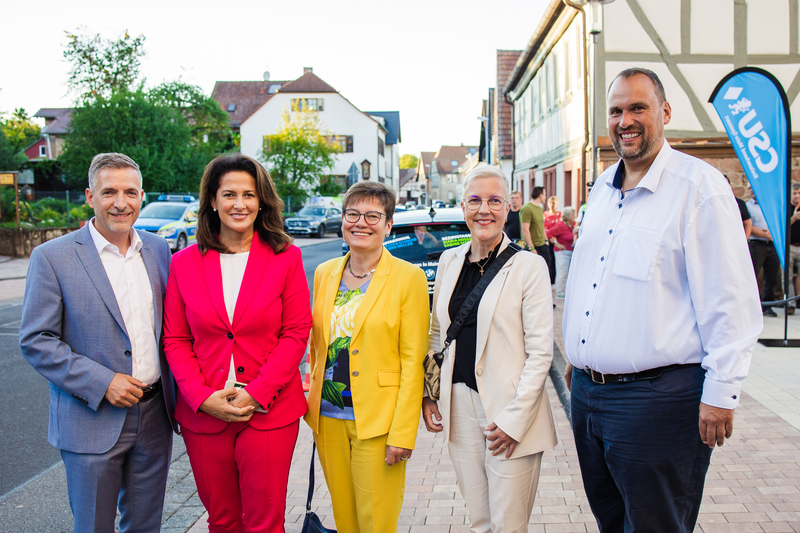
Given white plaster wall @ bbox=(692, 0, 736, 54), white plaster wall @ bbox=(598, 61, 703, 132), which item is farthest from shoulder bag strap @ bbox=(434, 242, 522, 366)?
white plaster wall @ bbox=(692, 0, 736, 54)

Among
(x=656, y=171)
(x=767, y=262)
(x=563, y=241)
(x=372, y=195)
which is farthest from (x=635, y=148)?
(x=767, y=262)

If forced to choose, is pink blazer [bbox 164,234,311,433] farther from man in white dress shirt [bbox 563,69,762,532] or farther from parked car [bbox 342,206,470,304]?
parked car [bbox 342,206,470,304]

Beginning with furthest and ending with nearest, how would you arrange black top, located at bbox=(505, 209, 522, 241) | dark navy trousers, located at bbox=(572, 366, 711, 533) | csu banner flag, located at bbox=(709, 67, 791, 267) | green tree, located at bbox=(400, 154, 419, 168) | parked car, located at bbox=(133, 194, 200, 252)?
green tree, located at bbox=(400, 154, 419, 168) → parked car, located at bbox=(133, 194, 200, 252) → black top, located at bbox=(505, 209, 522, 241) → csu banner flag, located at bbox=(709, 67, 791, 267) → dark navy trousers, located at bbox=(572, 366, 711, 533)

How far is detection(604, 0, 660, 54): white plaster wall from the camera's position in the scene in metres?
11.0

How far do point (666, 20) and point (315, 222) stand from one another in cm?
2143

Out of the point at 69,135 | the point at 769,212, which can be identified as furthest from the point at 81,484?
the point at 69,135

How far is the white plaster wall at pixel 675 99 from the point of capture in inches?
435

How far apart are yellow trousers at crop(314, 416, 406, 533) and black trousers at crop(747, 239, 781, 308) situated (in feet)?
27.1

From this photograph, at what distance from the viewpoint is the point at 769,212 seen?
6.70 meters

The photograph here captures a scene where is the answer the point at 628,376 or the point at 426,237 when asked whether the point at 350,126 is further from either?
the point at 628,376

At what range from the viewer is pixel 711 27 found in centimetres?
1100

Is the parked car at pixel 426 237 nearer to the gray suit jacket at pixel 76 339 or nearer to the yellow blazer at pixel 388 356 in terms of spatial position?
the yellow blazer at pixel 388 356

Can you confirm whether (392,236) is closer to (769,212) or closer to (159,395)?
(159,395)

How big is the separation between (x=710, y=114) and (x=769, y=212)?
5100 mm
